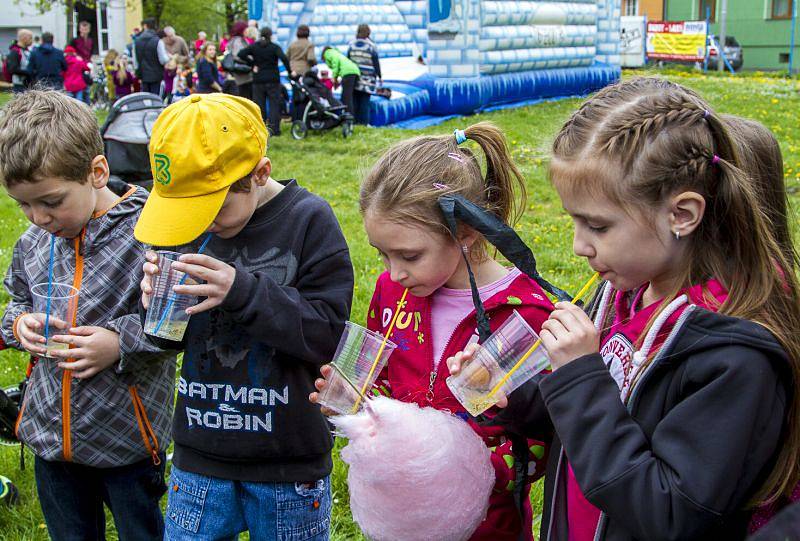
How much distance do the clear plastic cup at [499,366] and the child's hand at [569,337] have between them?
0.09m

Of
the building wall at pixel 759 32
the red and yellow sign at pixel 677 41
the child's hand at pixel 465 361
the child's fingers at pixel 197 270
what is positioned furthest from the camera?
the building wall at pixel 759 32

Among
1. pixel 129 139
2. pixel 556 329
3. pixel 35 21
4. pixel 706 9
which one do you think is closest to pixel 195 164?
pixel 556 329

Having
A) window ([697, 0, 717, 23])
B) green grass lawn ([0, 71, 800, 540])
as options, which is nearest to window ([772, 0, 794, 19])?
window ([697, 0, 717, 23])

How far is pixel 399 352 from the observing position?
2312 millimetres

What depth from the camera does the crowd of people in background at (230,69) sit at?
14500 mm

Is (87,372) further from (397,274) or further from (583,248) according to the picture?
(583,248)

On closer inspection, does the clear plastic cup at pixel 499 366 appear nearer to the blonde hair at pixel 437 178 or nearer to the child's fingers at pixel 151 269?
the blonde hair at pixel 437 178

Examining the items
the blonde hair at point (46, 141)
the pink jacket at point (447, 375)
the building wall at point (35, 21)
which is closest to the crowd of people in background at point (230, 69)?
the blonde hair at point (46, 141)

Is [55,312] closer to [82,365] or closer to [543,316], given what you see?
[82,365]

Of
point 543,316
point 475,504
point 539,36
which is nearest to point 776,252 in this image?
point 543,316

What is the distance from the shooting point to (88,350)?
2.56 metres

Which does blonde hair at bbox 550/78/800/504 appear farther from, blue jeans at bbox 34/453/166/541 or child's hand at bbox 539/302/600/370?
blue jeans at bbox 34/453/166/541

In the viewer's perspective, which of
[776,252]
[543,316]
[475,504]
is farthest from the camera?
[543,316]

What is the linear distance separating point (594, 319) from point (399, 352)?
1.77 feet
